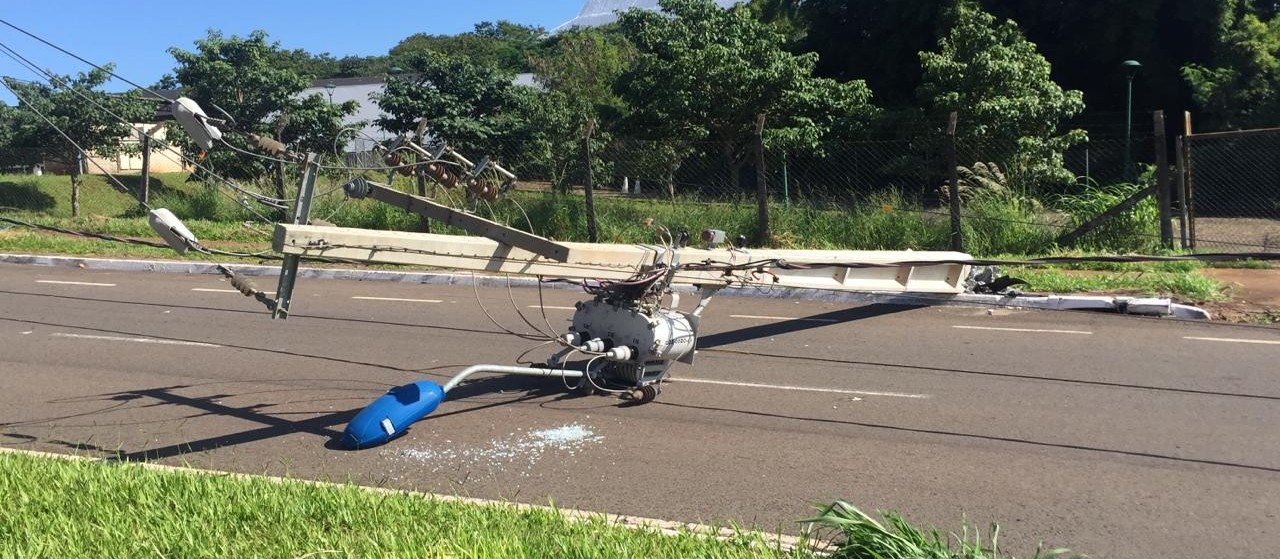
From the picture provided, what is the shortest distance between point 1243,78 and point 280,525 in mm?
26686

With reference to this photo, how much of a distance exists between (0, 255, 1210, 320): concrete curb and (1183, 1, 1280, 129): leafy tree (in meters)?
16.1

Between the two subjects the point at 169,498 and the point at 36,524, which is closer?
the point at 36,524

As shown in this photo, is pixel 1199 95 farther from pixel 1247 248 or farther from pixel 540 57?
pixel 540 57

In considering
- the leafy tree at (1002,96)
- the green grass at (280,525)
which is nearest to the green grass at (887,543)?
the green grass at (280,525)

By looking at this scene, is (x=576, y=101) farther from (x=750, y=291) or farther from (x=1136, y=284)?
(x=1136, y=284)

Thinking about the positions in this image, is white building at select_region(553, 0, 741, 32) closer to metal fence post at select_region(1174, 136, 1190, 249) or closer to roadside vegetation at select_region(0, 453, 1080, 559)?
metal fence post at select_region(1174, 136, 1190, 249)

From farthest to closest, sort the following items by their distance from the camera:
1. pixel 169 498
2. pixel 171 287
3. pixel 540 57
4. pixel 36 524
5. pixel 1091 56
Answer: pixel 540 57 < pixel 1091 56 < pixel 171 287 < pixel 169 498 < pixel 36 524

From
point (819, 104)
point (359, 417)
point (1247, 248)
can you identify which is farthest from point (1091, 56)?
point (359, 417)

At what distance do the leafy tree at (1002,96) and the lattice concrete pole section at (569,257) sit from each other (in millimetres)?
11824

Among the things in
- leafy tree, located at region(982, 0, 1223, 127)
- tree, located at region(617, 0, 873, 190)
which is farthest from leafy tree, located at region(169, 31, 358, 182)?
leafy tree, located at region(982, 0, 1223, 127)

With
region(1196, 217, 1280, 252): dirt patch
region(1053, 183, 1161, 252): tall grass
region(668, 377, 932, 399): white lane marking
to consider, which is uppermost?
region(1053, 183, 1161, 252): tall grass

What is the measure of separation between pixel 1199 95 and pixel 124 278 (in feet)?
76.7

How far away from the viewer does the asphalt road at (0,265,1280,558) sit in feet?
19.2

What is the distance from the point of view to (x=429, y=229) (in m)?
18.7
